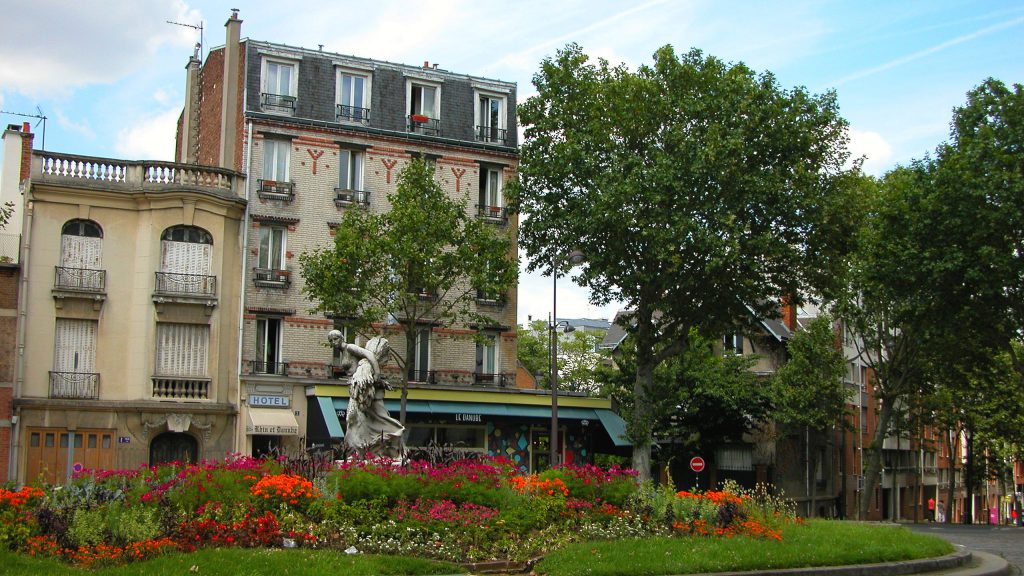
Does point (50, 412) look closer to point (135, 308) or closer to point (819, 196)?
point (135, 308)

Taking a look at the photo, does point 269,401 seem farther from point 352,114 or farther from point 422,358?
point 352,114

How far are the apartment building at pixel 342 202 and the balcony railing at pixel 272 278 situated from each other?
1.6 inches

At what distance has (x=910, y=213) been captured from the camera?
3591cm

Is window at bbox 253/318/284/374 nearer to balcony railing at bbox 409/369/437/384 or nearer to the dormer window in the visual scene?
balcony railing at bbox 409/369/437/384

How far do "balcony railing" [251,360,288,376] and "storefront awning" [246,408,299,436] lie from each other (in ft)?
4.11

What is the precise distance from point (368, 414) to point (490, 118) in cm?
2172

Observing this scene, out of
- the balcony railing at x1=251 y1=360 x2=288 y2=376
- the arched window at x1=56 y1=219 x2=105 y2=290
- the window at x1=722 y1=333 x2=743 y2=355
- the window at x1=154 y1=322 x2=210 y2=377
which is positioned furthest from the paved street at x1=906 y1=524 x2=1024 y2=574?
the arched window at x1=56 y1=219 x2=105 y2=290

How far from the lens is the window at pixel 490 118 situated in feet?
135

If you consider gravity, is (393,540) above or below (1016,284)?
below

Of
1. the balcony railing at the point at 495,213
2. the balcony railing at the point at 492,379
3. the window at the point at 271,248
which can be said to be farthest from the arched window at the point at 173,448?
the balcony railing at the point at 495,213

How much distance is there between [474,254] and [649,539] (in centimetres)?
1927

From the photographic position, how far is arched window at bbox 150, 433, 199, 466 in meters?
35.4

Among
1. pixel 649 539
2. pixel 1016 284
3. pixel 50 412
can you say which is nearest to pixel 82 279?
pixel 50 412

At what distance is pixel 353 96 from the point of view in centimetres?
3953
